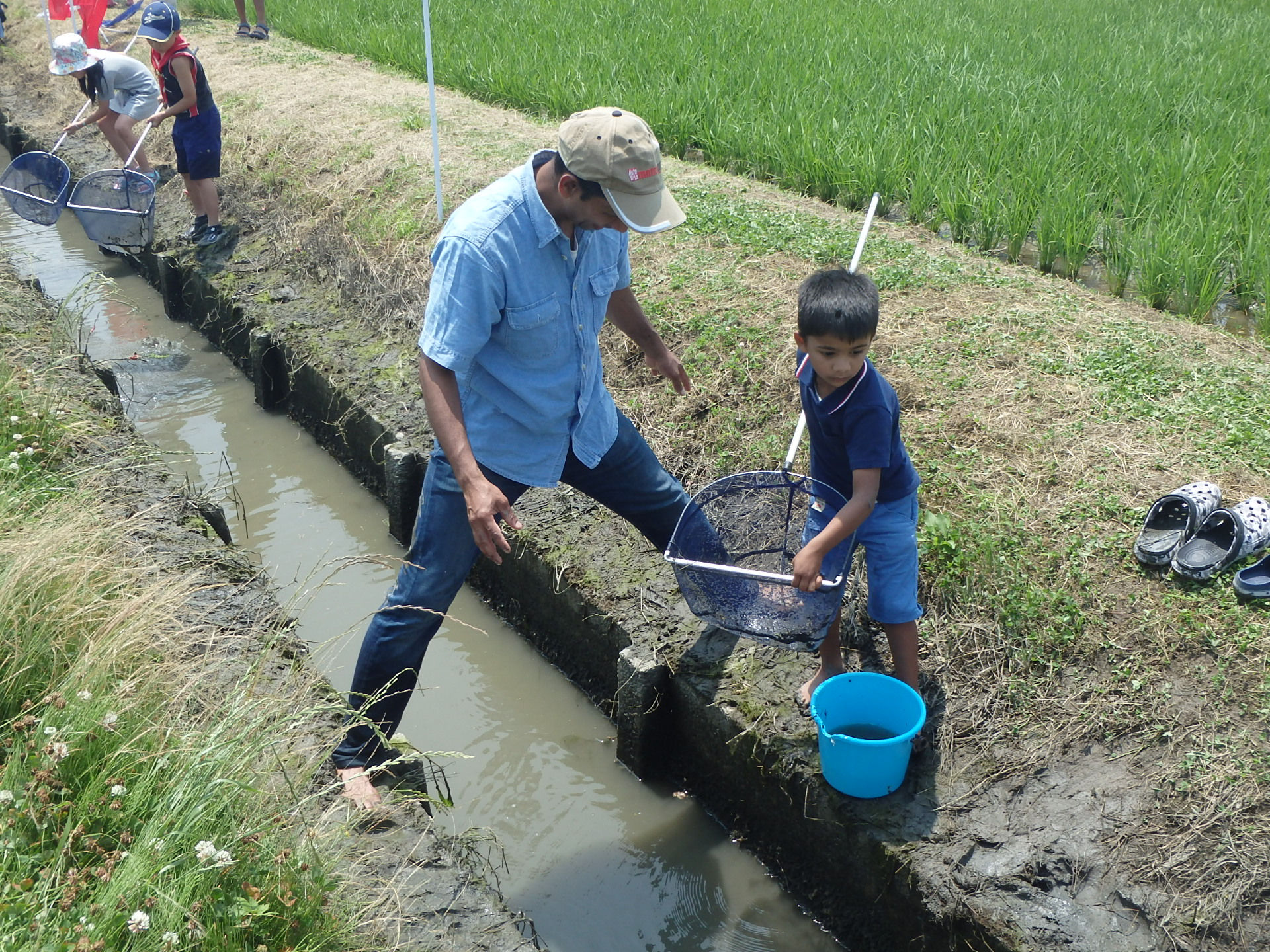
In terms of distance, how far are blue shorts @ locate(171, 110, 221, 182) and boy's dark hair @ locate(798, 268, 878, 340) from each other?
553cm

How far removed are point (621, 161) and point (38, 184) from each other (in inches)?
247

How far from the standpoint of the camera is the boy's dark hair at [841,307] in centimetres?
232

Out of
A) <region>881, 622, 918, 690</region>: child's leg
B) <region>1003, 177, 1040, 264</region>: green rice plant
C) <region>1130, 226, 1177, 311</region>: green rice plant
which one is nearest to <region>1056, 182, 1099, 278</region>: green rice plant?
<region>1003, 177, 1040, 264</region>: green rice plant

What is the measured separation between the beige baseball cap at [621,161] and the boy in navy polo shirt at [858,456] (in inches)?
16.1

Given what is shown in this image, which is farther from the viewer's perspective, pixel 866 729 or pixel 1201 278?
pixel 1201 278

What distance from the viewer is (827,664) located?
2.89 metres

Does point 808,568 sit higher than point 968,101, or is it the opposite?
point 808,568

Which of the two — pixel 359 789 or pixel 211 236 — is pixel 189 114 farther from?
pixel 359 789

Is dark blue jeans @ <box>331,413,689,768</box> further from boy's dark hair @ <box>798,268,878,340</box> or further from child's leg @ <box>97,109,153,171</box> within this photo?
child's leg @ <box>97,109,153,171</box>

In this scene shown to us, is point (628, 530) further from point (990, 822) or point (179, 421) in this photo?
point (179, 421)

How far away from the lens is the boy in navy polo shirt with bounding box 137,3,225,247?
20.4ft

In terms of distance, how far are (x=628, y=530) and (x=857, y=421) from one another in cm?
151


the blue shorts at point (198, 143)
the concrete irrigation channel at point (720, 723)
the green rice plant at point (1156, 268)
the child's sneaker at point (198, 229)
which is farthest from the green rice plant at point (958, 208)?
the child's sneaker at point (198, 229)

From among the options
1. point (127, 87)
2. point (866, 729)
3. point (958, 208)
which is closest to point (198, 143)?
point (127, 87)
